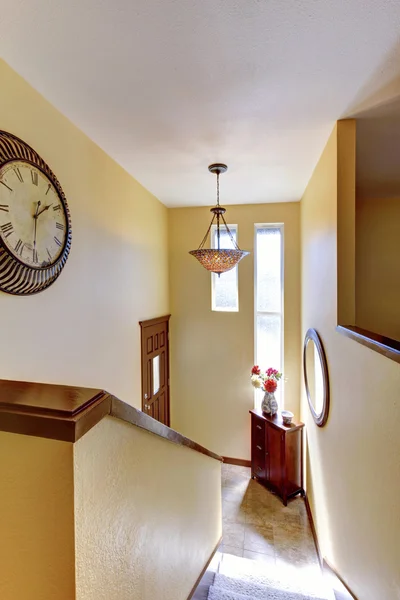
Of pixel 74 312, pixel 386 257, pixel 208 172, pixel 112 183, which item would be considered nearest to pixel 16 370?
pixel 74 312

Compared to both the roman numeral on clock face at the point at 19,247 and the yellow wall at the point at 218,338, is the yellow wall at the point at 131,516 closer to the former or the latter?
the roman numeral on clock face at the point at 19,247

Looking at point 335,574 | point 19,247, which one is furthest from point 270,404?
point 19,247

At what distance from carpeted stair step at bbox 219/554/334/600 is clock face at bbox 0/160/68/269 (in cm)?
257

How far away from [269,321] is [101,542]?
3.52 metres

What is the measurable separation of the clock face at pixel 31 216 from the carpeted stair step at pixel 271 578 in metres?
2.57

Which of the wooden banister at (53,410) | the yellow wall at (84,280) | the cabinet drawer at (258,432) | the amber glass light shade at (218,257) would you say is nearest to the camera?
the wooden banister at (53,410)

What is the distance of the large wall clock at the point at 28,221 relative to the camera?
132cm

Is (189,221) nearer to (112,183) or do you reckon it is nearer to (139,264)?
(139,264)

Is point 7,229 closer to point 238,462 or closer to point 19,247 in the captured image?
point 19,247

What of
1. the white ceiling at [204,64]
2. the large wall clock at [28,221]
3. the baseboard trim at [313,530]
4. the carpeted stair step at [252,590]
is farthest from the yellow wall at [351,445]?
the large wall clock at [28,221]

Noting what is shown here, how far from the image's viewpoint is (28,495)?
1.91 ft

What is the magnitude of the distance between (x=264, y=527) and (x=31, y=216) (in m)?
3.71

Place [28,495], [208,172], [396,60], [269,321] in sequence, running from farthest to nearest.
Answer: [269,321]
[208,172]
[396,60]
[28,495]

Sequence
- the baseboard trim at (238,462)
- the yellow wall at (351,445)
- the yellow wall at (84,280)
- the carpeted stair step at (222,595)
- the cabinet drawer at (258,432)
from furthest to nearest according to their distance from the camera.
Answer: the baseboard trim at (238,462)
the cabinet drawer at (258,432)
the carpeted stair step at (222,595)
the yellow wall at (84,280)
the yellow wall at (351,445)
